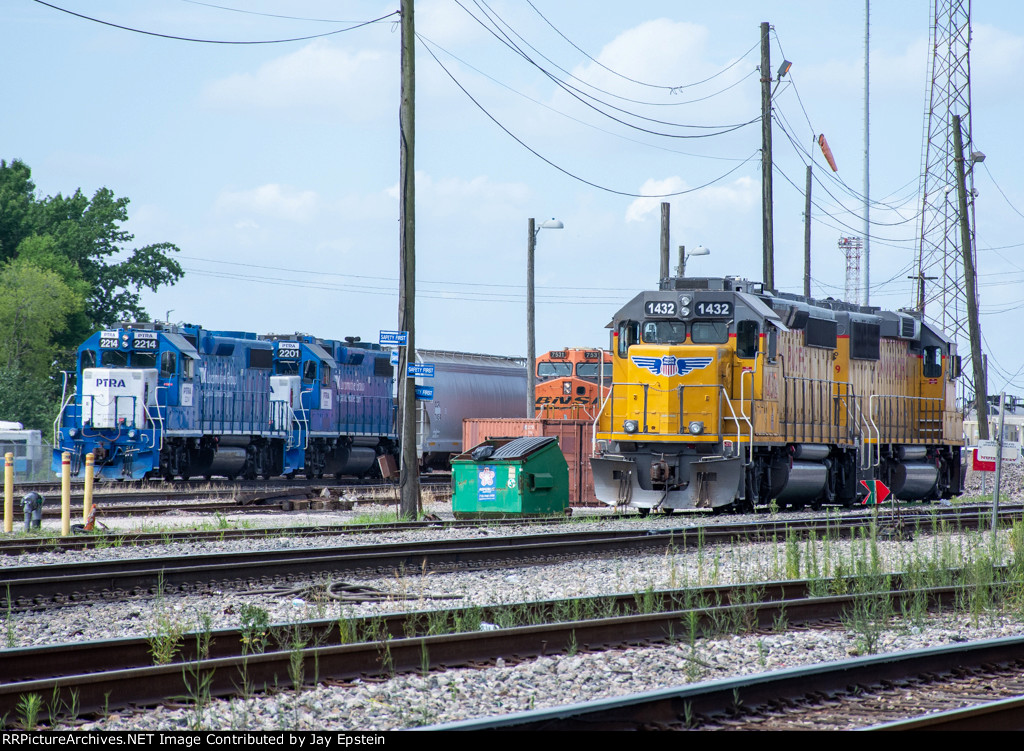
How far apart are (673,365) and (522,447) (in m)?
2.83

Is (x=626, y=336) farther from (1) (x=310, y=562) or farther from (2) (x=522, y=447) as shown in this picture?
(1) (x=310, y=562)

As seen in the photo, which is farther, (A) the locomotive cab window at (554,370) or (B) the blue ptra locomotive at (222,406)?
(A) the locomotive cab window at (554,370)

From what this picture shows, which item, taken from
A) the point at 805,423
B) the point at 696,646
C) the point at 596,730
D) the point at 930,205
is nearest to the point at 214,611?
the point at 696,646

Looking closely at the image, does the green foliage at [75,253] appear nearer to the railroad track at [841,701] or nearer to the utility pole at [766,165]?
the utility pole at [766,165]

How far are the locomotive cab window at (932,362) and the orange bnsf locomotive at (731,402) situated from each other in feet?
9.89

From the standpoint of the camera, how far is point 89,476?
54.9ft

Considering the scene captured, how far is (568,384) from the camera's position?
33.8m

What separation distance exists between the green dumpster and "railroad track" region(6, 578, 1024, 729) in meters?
8.87

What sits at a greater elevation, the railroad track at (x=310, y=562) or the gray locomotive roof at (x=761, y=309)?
the gray locomotive roof at (x=761, y=309)

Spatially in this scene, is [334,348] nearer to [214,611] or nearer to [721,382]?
[721,382]

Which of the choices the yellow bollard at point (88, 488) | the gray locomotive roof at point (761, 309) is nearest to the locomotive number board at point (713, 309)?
the gray locomotive roof at point (761, 309)

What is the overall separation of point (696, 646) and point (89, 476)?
1132 centimetres

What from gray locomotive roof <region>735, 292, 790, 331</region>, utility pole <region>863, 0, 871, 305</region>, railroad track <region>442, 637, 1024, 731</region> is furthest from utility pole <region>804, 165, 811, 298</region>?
railroad track <region>442, 637, 1024, 731</region>

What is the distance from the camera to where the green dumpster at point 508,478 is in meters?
18.9
